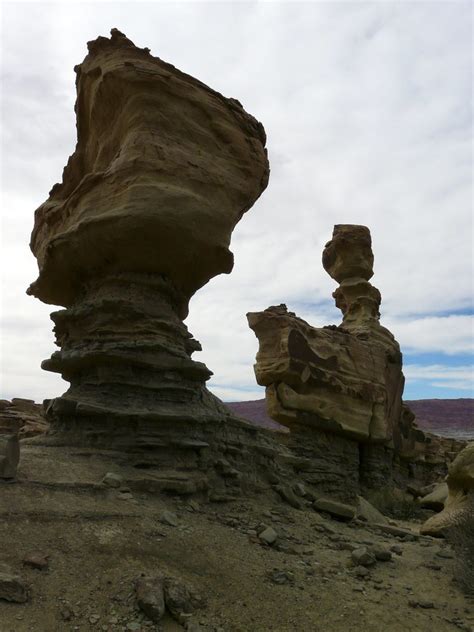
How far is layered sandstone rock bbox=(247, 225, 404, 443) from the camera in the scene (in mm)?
14797

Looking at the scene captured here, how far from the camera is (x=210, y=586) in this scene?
4844mm

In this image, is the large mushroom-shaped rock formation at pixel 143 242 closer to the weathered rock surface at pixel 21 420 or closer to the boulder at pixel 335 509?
the boulder at pixel 335 509

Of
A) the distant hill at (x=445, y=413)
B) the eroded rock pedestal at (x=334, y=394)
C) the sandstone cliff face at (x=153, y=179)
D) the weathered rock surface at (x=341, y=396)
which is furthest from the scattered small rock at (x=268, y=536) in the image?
the distant hill at (x=445, y=413)

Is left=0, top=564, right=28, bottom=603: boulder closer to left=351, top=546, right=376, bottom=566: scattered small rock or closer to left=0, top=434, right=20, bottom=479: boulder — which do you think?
left=0, top=434, right=20, bottom=479: boulder

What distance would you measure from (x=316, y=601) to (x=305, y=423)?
9.92 m

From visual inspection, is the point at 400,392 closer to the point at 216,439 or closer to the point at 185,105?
the point at 216,439

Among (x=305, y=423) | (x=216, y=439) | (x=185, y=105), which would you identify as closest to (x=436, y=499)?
(x=305, y=423)

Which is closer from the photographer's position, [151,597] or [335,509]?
[151,597]

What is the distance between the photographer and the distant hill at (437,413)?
6189 cm

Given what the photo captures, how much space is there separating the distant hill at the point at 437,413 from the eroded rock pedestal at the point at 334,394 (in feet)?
139

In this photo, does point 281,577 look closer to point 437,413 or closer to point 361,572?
point 361,572

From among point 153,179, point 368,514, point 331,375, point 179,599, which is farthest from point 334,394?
point 179,599

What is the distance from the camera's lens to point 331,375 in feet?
51.4

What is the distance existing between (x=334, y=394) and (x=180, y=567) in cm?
1129
